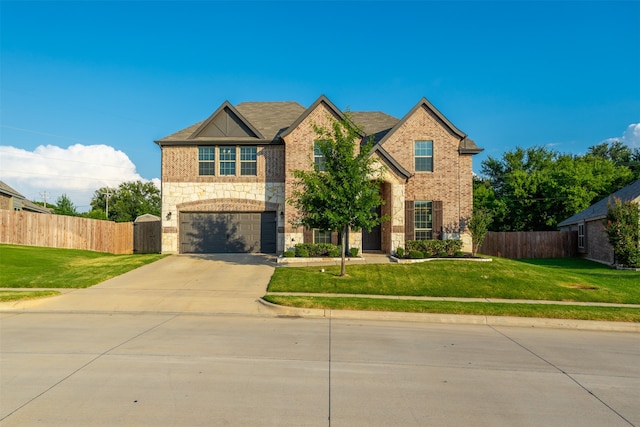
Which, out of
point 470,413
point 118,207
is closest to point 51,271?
point 470,413

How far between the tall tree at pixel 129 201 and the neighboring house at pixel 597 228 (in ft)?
231

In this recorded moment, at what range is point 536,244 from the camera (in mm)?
28531

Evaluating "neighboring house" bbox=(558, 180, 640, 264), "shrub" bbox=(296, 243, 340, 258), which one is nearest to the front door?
"shrub" bbox=(296, 243, 340, 258)

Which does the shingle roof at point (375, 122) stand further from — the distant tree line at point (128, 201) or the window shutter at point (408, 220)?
the distant tree line at point (128, 201)

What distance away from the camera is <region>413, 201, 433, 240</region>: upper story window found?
22.3 meters

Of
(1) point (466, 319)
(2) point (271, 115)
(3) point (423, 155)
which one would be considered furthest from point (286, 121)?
(1) point (466, 319)

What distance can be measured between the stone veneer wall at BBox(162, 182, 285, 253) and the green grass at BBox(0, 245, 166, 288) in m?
2.45

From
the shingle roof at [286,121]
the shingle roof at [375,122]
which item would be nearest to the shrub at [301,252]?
the shingle roof at [286,121]

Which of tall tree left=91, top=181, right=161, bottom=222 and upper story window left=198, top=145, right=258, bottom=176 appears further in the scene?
tall tree left=91, top=181, right=161, bottom=222

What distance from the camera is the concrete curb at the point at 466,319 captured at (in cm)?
1026

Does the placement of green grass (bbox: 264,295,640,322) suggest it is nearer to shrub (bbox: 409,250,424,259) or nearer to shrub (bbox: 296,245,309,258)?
shrub (bbox: 409,250,424,259)

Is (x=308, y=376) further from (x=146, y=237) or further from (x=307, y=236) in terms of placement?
(x=146, y=237)

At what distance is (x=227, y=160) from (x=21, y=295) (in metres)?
12.3

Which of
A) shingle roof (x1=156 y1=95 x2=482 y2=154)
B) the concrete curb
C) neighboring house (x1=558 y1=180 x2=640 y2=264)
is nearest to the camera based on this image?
the concrete curb
